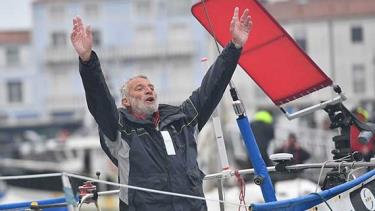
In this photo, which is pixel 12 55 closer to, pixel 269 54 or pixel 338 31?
pixel 338 31

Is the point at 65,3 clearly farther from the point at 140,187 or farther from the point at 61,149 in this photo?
the point at 140,187

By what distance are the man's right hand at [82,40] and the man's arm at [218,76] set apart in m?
0.92

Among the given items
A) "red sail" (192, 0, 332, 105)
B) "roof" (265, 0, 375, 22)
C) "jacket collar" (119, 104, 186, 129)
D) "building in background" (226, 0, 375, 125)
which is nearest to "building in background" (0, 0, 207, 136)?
"building in background" (226, 0, 375, 125)

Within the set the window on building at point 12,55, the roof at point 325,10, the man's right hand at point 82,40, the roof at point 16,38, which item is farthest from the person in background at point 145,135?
the roof at point 16,38

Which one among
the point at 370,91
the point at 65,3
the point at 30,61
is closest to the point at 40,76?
the point at 30,61

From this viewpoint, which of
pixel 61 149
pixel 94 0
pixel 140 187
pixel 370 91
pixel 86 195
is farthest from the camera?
pixel 94 0

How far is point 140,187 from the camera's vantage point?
5.46 m

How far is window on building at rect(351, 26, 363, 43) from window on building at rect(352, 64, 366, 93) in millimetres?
2959

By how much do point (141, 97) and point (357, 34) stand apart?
3213 centimetres

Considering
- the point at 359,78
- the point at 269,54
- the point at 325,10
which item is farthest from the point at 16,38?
the point at 269,54

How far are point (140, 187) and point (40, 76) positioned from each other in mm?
70917

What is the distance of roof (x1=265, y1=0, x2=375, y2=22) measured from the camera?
111ft

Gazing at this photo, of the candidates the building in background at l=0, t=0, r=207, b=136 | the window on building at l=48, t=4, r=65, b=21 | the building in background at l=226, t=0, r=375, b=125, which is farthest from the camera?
the window on building at l=48, t=4, r=65, b=21

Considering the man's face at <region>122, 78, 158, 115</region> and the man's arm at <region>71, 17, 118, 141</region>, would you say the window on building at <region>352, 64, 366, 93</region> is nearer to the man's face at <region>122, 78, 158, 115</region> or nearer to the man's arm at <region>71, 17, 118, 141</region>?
the man's face at <region>122, 78, 158, 115</region>
